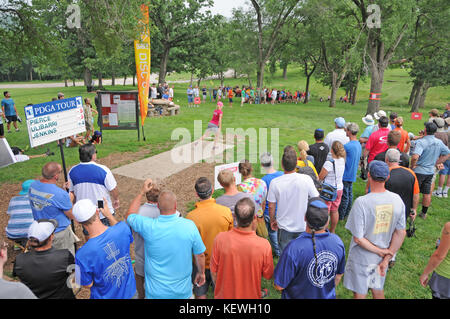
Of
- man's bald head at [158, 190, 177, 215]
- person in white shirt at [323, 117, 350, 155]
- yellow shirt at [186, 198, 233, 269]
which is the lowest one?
yellow shirt at [186, 198, 233, 269]

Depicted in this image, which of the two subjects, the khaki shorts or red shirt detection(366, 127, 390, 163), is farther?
red shirt detection(366, 127, 390, 163)

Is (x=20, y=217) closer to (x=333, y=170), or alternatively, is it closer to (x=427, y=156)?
(x=333, y=170)

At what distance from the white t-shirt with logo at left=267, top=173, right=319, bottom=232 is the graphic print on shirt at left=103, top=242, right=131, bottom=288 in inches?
79.6

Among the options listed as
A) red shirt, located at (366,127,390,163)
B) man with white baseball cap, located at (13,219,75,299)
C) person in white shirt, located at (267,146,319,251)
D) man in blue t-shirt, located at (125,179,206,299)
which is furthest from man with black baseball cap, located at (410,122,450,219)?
man with white baseball cap, located at (13,219,75,299)

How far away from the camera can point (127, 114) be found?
11.5 metres

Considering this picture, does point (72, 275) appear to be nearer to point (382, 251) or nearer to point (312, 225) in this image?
point (312, 225)

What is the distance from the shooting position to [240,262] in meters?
2.87

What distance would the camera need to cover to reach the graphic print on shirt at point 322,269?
270 centimetres

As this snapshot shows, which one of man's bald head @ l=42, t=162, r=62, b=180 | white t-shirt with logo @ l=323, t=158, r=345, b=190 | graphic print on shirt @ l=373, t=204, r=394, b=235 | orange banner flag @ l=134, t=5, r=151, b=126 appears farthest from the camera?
orange banner flag @ l=134, t=5, r=151, b=126

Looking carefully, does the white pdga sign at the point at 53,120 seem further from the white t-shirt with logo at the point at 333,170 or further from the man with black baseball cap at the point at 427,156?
the man with black baseball cap at the point at 427,156

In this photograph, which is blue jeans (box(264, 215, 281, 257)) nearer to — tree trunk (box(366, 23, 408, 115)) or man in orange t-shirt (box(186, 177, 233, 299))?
man in orange t-shirt (box(186, 177, 233, 299))

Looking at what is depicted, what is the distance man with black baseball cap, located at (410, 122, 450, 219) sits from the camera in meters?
6.05
